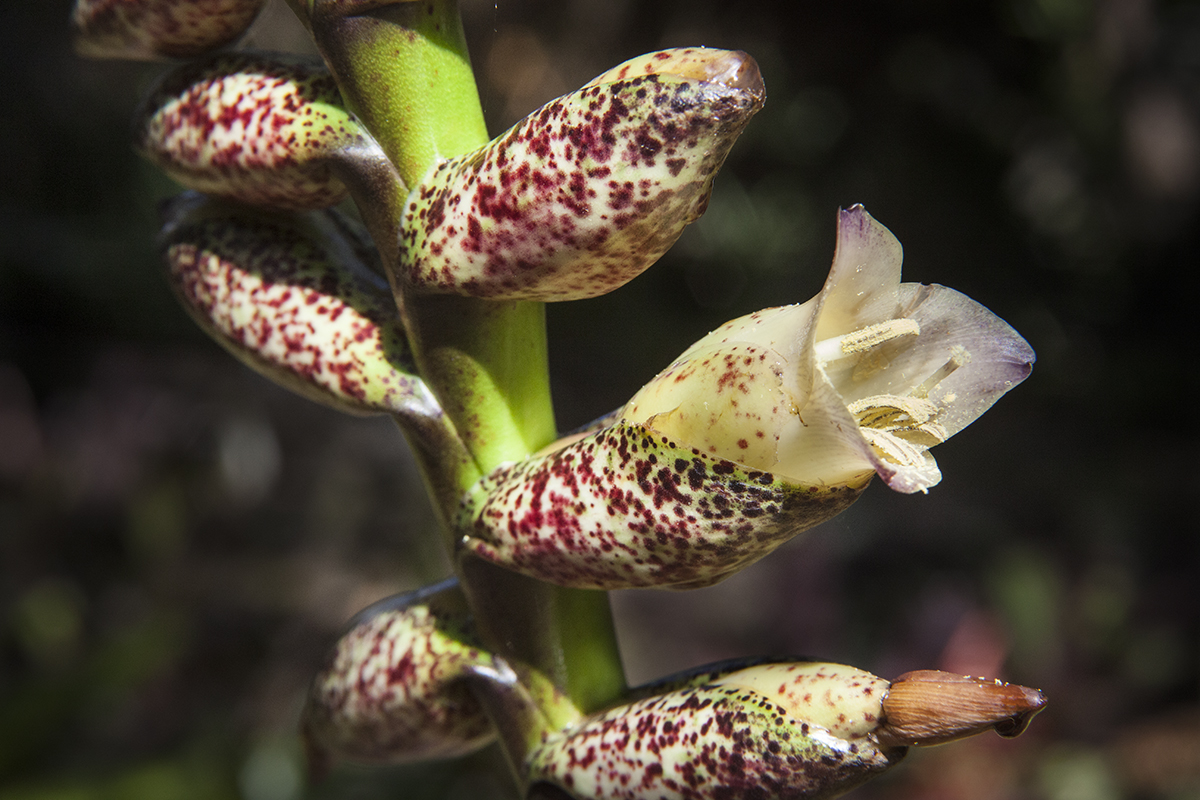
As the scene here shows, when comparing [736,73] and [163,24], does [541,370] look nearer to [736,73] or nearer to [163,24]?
[736,73]

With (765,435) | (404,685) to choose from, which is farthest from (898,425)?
(404,685)

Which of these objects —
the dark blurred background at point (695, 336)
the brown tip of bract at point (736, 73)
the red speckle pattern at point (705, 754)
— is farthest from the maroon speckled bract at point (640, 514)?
the dark blurred background at point (695, 336)

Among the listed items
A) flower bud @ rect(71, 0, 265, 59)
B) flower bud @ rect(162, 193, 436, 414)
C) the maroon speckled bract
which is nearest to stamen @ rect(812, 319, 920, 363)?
the maroon speckled bract

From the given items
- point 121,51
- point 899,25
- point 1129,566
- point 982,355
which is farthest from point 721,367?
point 899,25

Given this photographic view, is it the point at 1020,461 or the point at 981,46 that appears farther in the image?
the point at 1020,461

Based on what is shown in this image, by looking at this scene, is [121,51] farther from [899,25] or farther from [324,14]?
[899,25]

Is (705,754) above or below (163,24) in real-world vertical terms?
below
